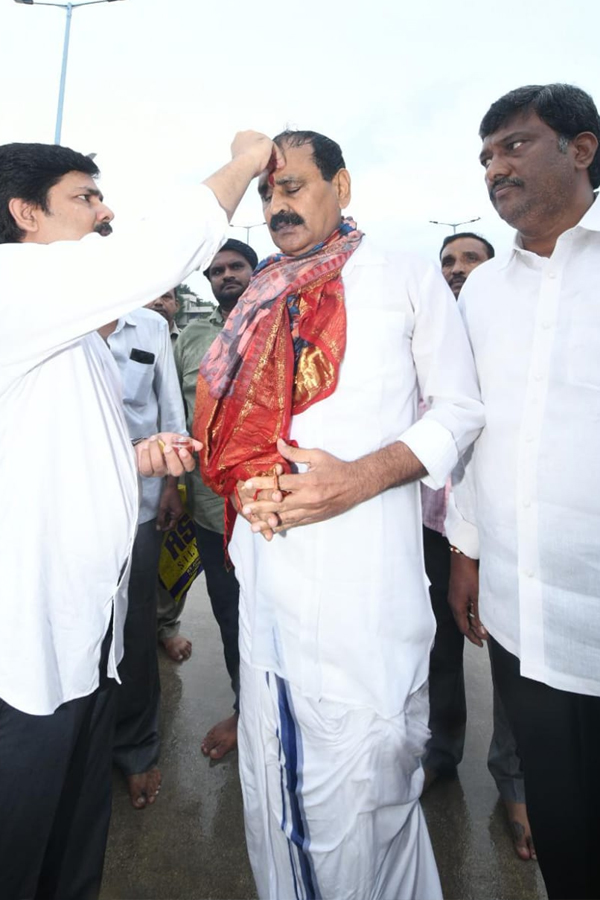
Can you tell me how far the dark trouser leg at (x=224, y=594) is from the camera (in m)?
2.97

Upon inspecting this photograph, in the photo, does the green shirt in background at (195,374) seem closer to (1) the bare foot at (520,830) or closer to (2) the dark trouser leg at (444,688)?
(2) the dark trouser leg at (444,688)

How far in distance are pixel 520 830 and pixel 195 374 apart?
2659 millimetres

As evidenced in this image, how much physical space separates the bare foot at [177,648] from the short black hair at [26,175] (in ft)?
9.06

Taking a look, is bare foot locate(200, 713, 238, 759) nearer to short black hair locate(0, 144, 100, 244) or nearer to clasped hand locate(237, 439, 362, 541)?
clasped hand locate(237, 439, 362, 541)

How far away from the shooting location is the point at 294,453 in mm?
1409

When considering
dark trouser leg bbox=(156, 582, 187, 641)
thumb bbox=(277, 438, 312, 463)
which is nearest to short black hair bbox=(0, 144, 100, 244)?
thumb bbox=(277, 438, 312, 463)

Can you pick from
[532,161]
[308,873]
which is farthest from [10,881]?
[532,161]

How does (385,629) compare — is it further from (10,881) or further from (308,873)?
(10,881)

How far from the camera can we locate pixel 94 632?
1411 mm

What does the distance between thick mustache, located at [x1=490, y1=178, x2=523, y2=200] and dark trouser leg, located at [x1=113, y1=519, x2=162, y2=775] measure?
1990 mm

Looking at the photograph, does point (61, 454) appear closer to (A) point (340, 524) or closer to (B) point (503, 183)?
(A) point (340, 524)

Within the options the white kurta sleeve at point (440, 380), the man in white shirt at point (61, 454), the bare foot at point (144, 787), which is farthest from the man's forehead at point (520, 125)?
the bare foot at point (144, 787)

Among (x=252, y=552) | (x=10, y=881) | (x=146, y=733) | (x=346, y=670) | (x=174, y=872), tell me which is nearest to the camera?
(x=10, y=881)

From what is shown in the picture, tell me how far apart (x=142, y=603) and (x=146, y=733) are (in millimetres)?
587
